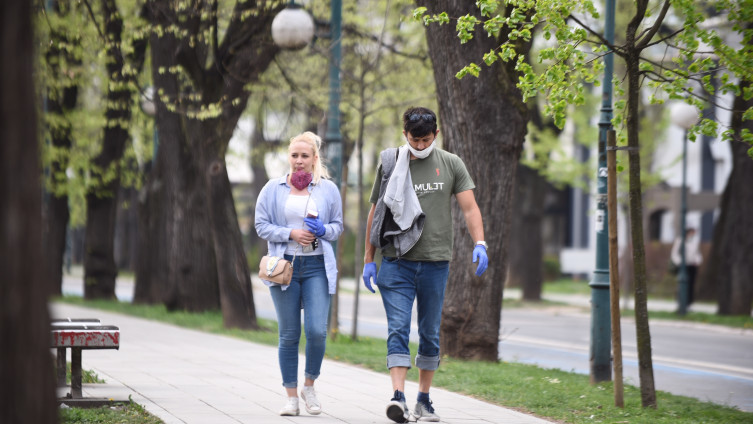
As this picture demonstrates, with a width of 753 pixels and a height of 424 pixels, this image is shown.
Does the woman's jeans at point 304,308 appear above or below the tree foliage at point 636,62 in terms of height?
below

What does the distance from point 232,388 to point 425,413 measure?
2167mm

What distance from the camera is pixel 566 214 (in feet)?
160

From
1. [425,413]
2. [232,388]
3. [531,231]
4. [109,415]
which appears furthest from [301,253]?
[531,231]

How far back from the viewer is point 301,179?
268 inches

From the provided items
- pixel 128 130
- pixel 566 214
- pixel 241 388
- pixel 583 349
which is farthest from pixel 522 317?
pixel 566 214

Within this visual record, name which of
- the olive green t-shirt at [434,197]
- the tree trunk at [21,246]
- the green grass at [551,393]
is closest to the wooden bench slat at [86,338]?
the olive green t-shirt at [434,197]

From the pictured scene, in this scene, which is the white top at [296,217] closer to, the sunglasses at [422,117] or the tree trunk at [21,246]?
the sunglasses at [422,117]

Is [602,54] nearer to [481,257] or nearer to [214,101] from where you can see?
[481,257]

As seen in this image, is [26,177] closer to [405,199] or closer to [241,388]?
[405,199]

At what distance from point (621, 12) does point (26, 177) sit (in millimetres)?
25765

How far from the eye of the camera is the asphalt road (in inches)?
430

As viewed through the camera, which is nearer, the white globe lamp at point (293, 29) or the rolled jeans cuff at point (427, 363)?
the rolled jeans cuff at point (427, 363)

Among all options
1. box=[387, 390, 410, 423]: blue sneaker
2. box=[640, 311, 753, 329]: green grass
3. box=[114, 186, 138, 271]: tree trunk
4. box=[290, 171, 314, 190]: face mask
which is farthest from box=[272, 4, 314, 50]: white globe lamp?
box=[114, 186, 138, 271]: tree trunk

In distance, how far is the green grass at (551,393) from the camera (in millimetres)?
7422
